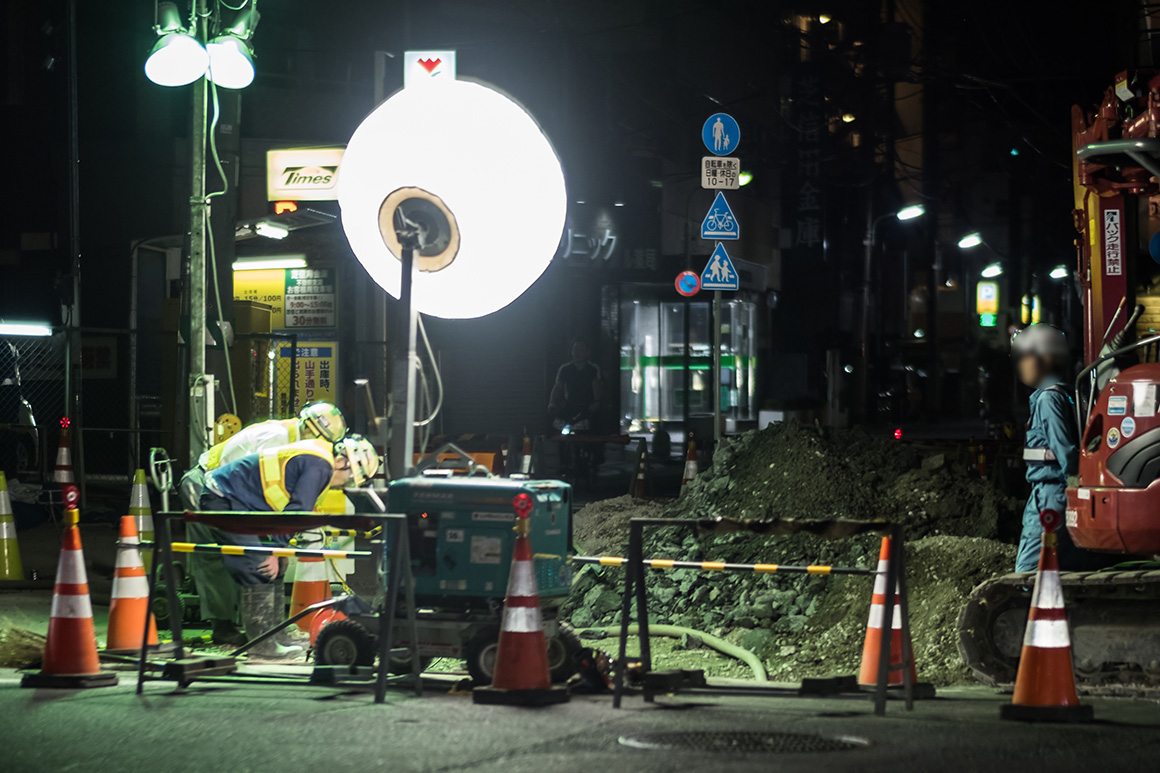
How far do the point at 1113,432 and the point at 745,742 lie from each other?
3439 mm

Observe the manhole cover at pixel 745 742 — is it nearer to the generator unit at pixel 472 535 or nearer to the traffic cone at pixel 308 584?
the generator unit at pixel 472 535

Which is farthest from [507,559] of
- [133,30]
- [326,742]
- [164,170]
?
[133,30]

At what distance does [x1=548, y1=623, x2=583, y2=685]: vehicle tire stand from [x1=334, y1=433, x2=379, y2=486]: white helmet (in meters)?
2.37

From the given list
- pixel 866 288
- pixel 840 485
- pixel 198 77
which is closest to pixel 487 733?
pixel 198 77

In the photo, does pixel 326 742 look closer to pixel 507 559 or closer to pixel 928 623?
pixel 507 559

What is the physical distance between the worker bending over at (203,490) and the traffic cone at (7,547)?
3.27 m

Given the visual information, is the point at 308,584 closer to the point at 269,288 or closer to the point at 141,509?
the point at 141,509

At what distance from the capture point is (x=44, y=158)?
24391 mm

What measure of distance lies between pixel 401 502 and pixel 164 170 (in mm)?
18503

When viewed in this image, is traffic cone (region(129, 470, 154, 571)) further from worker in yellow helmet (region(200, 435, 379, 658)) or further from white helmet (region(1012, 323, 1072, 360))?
white helmet (region(1012, 323, 1072, 360))

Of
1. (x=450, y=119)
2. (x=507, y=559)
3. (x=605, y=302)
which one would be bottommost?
(x=507, y=559)

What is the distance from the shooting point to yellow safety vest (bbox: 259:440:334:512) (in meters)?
8.61

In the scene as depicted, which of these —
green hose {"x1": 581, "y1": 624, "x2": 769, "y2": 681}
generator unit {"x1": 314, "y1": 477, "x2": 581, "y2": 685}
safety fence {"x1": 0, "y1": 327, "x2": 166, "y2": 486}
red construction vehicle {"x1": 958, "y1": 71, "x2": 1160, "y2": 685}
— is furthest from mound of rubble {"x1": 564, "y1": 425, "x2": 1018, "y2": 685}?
safety fence {"x1": 0, "y1": 327, "x2": 166, "y2": 486}

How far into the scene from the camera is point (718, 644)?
9.53m
